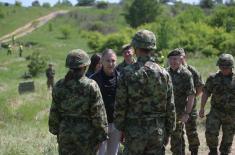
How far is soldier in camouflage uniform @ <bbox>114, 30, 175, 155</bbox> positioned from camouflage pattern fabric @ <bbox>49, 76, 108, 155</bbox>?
25 centimetres

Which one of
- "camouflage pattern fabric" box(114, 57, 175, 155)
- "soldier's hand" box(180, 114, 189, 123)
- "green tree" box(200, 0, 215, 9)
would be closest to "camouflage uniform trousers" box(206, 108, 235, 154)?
"soldier's hand" box(180, 114, 189, 123)

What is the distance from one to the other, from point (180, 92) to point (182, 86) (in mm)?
110

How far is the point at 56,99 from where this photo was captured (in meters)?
5.87

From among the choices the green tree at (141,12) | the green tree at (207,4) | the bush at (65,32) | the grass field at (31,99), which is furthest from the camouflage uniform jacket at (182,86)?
the green tree at (207,4)

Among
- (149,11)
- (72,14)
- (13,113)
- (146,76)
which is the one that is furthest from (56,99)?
(72,14)

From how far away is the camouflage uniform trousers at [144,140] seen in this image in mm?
5648

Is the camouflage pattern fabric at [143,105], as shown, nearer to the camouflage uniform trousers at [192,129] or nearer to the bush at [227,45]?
the camouflage uniform trousers at [192,129]

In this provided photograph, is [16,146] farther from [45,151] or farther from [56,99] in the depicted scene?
[56,99]

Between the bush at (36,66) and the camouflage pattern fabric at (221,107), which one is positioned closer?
the camouflage pattern fabric at (221,107)

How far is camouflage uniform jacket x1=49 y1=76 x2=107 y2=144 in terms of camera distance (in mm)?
5746

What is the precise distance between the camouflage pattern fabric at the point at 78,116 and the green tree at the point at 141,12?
72.2 meters

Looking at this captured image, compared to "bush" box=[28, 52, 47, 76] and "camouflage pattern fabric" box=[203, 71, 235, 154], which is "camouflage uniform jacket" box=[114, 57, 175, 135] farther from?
"bush" box=[28, 52, 47, 76]

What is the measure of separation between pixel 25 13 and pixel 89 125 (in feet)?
256

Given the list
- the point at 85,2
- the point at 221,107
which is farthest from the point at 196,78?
the point at 85,2
